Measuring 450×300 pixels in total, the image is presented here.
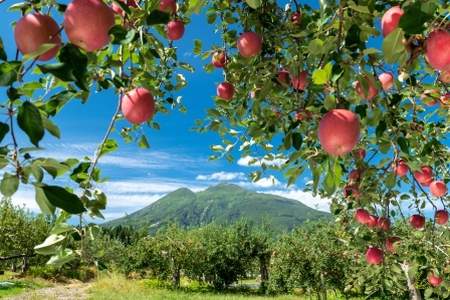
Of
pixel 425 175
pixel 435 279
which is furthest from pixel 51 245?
pixel 435 279

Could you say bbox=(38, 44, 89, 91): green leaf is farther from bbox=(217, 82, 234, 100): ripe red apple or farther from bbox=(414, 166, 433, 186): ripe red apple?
bbox=(414, 166, 433, 186): ripe red apple

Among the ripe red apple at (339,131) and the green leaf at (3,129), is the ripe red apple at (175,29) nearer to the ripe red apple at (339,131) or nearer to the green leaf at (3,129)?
the ripe red apple at (339,131)

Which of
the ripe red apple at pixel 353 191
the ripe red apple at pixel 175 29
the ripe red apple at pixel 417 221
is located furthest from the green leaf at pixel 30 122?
the ripe red apple at pixel 417 221

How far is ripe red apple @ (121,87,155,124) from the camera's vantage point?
5.89ft

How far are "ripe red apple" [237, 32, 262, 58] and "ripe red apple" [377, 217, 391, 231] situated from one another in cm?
161

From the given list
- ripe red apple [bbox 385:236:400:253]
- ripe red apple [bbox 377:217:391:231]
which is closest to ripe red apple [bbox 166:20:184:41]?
ripe red apple [bbox 377:217:391:231]

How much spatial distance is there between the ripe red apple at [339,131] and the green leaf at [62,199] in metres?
0.90

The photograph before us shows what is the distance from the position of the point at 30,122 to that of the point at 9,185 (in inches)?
8.2

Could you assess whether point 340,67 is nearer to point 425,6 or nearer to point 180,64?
point 425,6

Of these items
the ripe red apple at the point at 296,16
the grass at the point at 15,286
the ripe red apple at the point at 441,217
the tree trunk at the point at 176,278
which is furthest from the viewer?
the tree trunk at the point at 176,278

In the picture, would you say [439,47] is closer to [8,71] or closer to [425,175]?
[8,71]

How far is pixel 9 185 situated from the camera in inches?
41.0

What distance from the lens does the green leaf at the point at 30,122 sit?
91 centimetres

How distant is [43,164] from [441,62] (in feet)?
3.63
